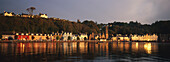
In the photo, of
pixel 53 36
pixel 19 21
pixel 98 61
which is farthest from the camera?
pixel 19 21

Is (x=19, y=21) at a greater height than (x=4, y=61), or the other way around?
(x=19, y=21)

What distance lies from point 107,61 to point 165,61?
7.69m

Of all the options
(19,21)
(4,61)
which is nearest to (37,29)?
(19,21)

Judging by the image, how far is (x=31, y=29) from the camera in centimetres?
19362

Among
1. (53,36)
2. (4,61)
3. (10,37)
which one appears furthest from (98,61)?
(53,36)

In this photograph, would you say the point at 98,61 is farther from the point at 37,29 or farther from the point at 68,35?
the point at 37,29

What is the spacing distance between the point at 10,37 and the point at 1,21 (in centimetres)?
6154

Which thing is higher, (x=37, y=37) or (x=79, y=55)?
(x=37, y=37)

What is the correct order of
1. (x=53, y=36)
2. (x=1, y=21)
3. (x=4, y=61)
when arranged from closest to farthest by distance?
(x=4, y=61), (x=53, y=36), (x=1, y=21)

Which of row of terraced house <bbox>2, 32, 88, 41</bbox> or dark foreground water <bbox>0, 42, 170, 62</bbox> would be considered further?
row of terraced house <bbox>2, 32, 88, 41</bbox>

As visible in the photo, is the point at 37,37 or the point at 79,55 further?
the point at 37,37

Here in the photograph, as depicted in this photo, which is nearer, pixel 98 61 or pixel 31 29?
pixel 98 61

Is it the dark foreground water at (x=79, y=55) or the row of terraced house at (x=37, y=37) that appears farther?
the row of terraced house at (x=37, y=37)

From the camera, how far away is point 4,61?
2155 cm
